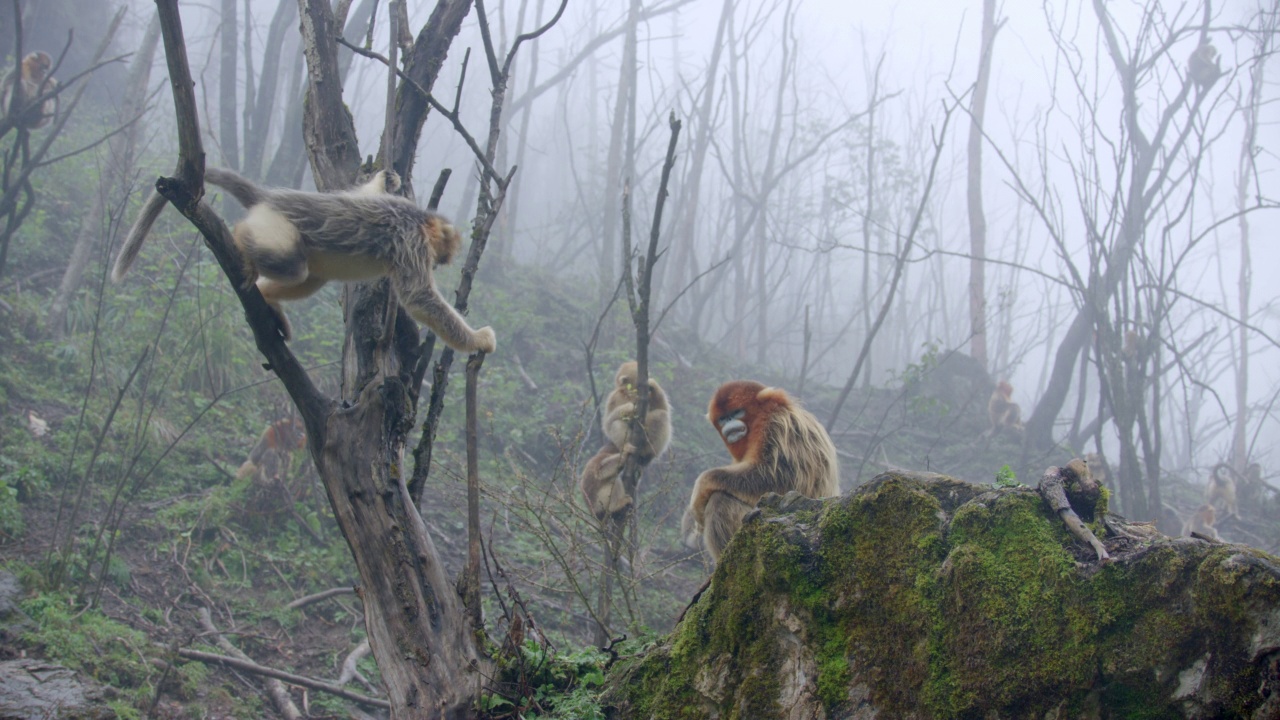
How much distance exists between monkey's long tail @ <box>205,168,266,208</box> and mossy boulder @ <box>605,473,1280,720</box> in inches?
120

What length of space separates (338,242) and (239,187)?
0.59m

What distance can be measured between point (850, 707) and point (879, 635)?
26 cm

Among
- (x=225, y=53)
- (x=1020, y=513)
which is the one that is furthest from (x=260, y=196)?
(x=225, y=53)

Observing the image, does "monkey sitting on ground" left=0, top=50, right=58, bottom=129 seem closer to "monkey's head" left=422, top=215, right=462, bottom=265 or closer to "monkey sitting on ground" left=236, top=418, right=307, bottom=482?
"monkey sitting on ground" left=236, top=418, right=307, bottom=482

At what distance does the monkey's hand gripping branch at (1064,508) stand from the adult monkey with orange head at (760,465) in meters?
2.64

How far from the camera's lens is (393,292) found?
3900mm

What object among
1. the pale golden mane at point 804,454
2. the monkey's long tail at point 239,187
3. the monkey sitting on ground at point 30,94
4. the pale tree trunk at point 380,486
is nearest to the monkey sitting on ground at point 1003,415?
the pale golden mane at point 804,454

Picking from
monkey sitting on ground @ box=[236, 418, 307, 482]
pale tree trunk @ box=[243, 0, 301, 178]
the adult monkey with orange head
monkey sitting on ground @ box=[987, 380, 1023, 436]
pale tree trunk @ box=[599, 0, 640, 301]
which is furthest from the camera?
pale tree trunk @ box=[599, 0, 640, 301]

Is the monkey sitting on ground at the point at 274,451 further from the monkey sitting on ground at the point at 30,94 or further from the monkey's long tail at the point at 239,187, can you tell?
the monkey's long tail at the point at 239,187

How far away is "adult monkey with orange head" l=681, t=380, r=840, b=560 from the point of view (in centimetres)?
528

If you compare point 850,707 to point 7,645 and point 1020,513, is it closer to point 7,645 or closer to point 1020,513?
point 1020,513

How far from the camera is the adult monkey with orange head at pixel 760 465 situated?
5.28m

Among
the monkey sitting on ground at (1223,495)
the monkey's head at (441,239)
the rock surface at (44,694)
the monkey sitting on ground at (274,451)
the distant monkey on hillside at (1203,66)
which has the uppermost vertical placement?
the distant monkey on hillside at (1203,66)

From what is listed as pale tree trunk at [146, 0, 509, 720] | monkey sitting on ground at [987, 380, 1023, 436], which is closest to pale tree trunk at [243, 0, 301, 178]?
pale tree trunk at [146, 0, 509, 720]
